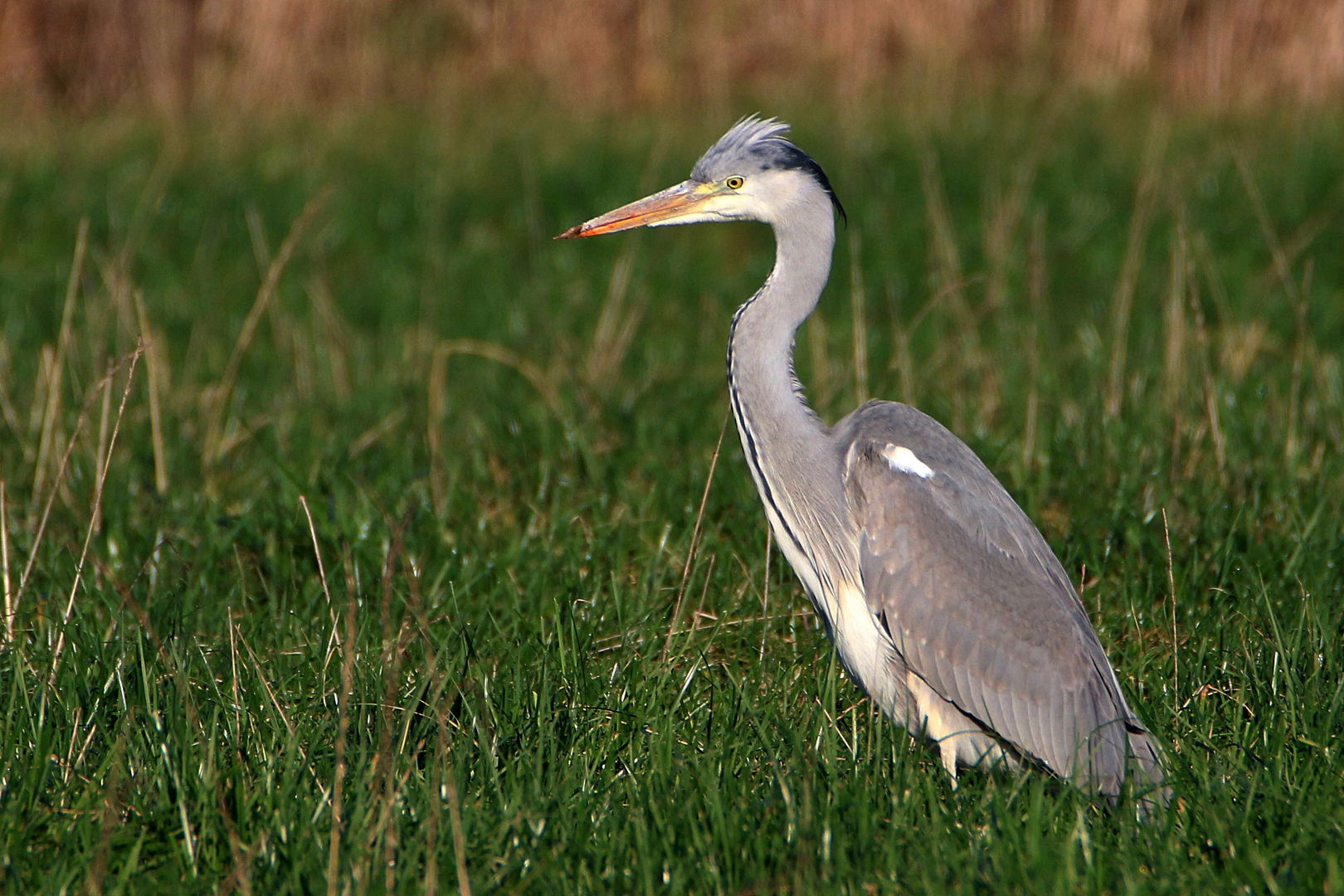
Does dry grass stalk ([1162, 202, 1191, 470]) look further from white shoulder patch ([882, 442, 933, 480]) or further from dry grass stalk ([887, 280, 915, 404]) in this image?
white shoulder patch ([882, 442, 933, 480])

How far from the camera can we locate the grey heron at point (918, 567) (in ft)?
11.8

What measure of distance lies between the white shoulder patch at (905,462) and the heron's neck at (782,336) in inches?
8.8

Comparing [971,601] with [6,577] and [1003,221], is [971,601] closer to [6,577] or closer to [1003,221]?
[6,577]

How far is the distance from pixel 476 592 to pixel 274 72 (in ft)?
36.1

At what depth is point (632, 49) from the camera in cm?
1429

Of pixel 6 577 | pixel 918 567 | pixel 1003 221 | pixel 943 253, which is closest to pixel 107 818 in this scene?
pixel 6 577

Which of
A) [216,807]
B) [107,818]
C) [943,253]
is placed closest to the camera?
[107,818]

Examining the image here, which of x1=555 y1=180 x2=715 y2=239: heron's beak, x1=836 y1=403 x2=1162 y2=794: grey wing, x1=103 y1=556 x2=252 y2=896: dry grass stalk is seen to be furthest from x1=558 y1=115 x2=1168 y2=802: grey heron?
x1=103 y1=556 x2=252 y2=896: dry grass stalk

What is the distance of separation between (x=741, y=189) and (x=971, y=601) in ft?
4.51

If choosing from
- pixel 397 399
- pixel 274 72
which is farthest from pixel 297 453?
pixel 274 72

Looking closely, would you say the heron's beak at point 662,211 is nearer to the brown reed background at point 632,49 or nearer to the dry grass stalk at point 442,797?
the dry grass stalk at point 442,797

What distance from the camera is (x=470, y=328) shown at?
8.17 metres

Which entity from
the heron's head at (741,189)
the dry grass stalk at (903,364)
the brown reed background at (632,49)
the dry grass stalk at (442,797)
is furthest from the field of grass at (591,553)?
the brown reed background at (632,49)

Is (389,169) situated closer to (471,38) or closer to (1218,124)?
(471,38)
